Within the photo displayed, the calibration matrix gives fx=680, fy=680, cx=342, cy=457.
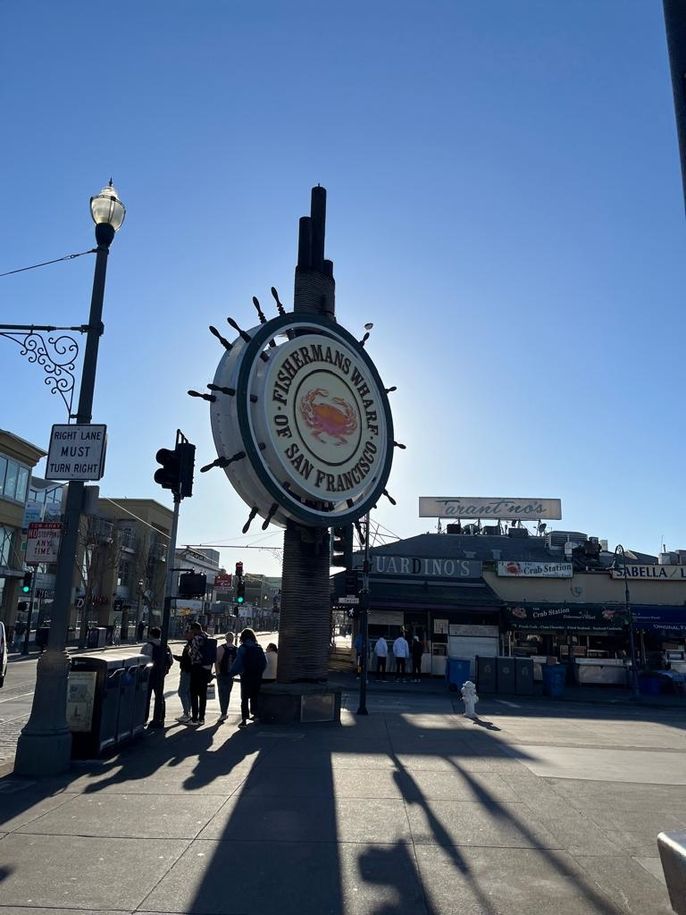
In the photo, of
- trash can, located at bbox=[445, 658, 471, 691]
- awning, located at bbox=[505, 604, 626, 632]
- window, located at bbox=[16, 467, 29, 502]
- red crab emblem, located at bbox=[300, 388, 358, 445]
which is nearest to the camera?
red crab emblem, located at bbox=[300, 388, 358, 445]

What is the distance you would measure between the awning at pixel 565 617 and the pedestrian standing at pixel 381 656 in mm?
5206

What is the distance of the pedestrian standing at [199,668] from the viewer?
1257 centimetres

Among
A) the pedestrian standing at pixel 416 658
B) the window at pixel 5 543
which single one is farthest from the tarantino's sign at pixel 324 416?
the window at pixel 5 543

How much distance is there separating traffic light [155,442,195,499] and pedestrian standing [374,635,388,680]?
15932 mm

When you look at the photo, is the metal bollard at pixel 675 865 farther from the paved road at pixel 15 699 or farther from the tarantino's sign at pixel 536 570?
the tarantino's sign at pixel 536 570

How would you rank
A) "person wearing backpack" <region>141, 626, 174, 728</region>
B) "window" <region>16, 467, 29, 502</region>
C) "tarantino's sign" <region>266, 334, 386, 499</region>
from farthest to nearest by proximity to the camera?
"window" <region>16, 467, 29, 502</region> → "tarantino's sign" <region>266, 334, 386, 499</region> → "person wearing backpack" <region>141, 626, 174, 728</region>

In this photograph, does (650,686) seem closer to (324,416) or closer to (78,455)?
(324,416)

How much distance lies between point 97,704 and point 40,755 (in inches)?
37.9

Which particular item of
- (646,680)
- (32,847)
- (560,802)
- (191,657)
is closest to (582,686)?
(646,680)

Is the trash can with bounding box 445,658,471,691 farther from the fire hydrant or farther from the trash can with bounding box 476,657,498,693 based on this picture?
the fire hydrant

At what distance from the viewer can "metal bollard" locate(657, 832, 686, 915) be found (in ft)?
13.1

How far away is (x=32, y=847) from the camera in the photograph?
18.1 feet

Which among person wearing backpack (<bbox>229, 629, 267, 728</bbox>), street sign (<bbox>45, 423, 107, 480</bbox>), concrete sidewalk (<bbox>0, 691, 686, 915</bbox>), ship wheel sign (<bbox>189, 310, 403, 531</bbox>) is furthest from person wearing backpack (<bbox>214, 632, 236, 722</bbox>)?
street sign (<bbox>45, 423, 107, 480</bbox>)

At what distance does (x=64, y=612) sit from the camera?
8.82 m
